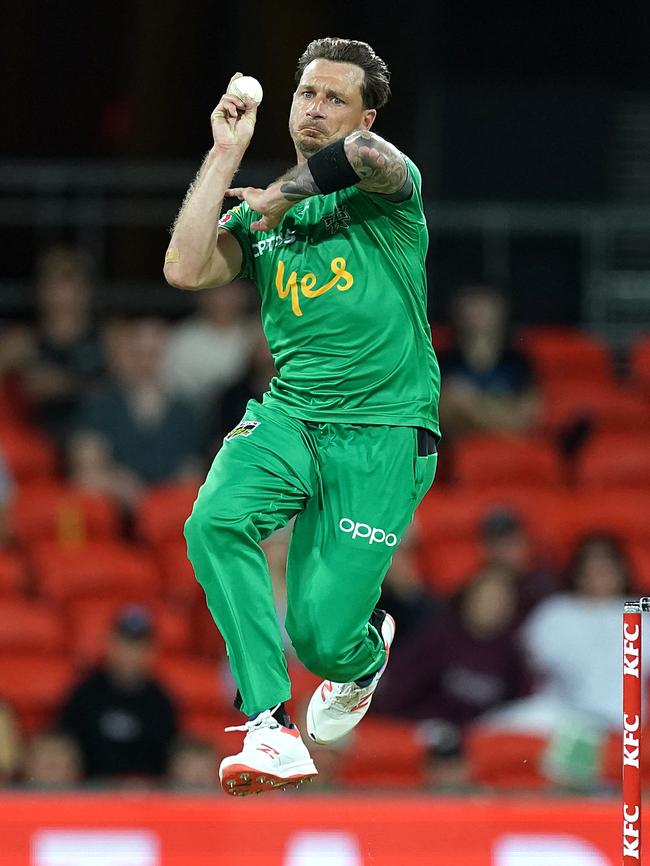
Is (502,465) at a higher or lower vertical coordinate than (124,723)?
higher

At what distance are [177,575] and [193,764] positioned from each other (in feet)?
5.13

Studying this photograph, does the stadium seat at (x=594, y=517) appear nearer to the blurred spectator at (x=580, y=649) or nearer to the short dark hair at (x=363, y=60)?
the blurred spectator at (x=580, y=649)

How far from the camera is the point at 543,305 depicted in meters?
12.1

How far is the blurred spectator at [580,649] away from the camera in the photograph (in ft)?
26.2

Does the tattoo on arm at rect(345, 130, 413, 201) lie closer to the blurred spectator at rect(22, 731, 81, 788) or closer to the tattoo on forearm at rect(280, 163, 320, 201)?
the tattoo on forearm at rect(280, 163, 320, 201)

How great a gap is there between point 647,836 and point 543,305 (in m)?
6.10

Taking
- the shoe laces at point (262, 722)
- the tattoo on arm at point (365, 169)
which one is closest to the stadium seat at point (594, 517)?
the shoe laces at point (262, 722)

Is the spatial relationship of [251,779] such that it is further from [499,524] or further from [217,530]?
[499,524]

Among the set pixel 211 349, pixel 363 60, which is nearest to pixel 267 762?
pixel 363 60

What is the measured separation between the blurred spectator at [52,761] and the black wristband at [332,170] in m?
3.73

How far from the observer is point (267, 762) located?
4.75m

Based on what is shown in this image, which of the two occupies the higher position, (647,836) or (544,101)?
(544,101)

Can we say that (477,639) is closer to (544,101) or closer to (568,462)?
(568,462)

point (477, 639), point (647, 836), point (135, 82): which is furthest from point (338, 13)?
point (647, 836)
